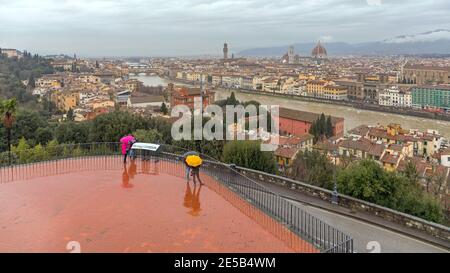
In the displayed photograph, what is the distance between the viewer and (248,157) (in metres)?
9.80

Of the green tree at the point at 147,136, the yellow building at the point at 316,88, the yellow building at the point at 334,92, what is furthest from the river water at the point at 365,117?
the green tree at the point at 147,136

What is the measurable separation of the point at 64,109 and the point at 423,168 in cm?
2947

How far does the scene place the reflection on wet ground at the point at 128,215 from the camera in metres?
4.25

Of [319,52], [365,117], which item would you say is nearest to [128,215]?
[365,117]

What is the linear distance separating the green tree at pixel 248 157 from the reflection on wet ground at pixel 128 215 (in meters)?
3.08

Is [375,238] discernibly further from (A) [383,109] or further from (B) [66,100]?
(B) [66,100]

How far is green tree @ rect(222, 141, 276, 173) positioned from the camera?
32.1ft

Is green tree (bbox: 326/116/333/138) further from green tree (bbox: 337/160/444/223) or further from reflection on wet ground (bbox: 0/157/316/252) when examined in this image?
reflection on wet ground (bbox: 0/157/316/252)

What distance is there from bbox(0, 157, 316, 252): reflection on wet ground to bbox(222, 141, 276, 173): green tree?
3082 millimetres

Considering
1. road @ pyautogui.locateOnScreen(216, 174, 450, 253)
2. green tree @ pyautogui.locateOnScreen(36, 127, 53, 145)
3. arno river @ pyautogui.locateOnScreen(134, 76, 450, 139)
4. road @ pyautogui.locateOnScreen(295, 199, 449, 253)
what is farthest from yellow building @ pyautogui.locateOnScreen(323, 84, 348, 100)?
road @ pyautogui.locateOnScreen(295, 199, 449, 253)

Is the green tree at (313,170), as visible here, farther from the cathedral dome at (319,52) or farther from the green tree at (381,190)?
the cathedral dome at (319,52)

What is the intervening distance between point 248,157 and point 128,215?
5131 millimetres

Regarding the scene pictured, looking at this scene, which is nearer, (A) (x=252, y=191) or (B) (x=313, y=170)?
(A) (x=252, y=191)
